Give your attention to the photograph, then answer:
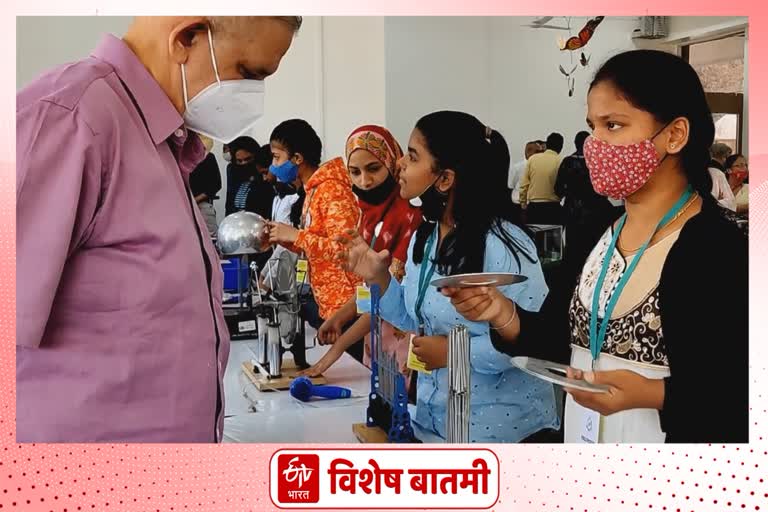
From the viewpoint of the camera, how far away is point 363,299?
1872 millimetres

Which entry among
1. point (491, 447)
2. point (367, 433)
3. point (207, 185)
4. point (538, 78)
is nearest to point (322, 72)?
point (207, 185)

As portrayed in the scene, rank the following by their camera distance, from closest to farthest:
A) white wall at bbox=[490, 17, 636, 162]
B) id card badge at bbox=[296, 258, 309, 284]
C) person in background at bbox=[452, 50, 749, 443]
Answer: person in background at bbox=[452, 50, 749, 443] < white wall at bbox=[490, 17, 636, 162] < id card badge at bbox=[296, 258, 309, 284]

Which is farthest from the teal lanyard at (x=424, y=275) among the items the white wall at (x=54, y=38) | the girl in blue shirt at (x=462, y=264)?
the white wall at (x=54, y=38)

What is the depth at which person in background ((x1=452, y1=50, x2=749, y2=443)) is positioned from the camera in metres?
1.67

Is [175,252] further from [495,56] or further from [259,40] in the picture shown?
[495,56]

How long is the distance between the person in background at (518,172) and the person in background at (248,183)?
533 mm

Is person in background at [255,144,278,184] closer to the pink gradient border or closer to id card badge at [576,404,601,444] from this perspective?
the pink gradient border

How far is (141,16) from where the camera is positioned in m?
1.74

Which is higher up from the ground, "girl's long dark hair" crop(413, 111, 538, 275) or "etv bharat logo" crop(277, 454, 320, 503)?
"girl's long dark hair" crop(413, 111, 538, 275)

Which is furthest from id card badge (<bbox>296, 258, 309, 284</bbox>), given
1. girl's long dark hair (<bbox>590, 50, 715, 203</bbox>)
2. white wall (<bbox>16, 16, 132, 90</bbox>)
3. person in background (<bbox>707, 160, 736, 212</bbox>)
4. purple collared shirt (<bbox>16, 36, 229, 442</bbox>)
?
person in background (<bbox>707, 160, 736, 212</bbox>)

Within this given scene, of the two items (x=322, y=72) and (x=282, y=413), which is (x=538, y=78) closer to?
(x=322, y=72)

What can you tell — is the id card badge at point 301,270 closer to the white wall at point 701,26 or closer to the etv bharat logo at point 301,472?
the etv bharat logo at point 301,472

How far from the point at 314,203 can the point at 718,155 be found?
2.90 feet

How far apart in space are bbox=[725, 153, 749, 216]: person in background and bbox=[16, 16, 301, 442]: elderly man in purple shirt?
1.04m
